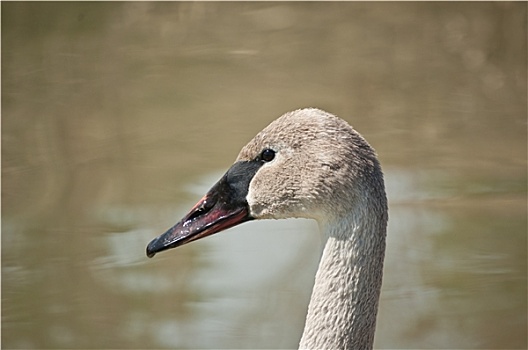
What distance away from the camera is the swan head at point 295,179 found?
272cm

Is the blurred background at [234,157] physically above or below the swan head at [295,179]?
above

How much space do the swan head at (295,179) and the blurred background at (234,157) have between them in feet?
5.94

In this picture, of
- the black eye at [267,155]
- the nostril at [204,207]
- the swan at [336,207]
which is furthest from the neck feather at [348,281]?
the nostril at [204,207]

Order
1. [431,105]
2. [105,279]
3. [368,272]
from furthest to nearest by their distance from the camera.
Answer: [431,105]
[105,279]
[368,272]

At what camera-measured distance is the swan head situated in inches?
107

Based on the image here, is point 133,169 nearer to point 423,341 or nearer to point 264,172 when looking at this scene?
point 423,341

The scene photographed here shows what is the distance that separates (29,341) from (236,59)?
3513 millimetres

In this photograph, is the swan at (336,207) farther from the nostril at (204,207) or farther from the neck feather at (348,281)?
the nostril at (204,207)

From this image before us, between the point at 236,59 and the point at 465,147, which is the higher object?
the point at 236,59

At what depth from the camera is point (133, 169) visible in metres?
6.20

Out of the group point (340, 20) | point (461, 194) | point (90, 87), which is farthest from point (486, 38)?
point (90, 87)

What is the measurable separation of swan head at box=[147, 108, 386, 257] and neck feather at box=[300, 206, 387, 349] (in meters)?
0.05

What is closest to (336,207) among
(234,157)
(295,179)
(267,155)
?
(295,179)

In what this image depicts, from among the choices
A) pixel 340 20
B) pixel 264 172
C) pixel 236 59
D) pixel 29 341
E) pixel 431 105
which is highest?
pixel 340 20
